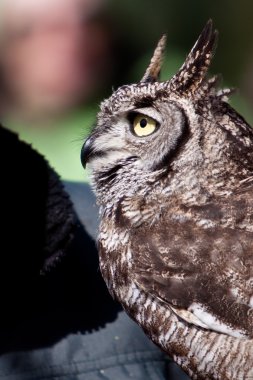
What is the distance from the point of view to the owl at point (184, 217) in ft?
6.98

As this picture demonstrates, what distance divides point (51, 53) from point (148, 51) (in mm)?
1170

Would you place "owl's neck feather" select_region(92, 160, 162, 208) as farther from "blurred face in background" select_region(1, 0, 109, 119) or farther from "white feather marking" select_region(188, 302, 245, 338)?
"blurred face in background" select_region(1, 0, 109, 119)

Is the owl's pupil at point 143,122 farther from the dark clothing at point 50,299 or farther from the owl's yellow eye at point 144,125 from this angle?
the dark clothing at point 50,299

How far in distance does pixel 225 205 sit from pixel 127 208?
0.26 meters

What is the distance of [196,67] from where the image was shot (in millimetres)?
2270

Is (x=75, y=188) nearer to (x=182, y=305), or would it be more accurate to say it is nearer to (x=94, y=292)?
(x=94, y=292)

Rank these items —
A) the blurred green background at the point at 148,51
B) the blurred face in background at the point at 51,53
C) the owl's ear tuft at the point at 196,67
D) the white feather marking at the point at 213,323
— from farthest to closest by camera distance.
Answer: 1. the blurred green background at the point at 148,51
2. the blurred face in background at the point at 51,53
3. the owl's ear tuft at the point at 196,67
4. the white feather marking at the point at 213,323

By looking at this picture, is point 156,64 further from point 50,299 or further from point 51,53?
point 51,53

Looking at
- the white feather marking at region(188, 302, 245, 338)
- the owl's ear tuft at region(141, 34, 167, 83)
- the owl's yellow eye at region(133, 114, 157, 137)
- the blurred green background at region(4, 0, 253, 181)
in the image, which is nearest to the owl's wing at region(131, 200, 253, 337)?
the white feather marking at region(188, 302, 245, 338)

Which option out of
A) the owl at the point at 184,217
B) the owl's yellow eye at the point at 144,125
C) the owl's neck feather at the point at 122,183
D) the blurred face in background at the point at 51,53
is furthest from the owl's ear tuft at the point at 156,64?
the blurred face in background at the point at 51,53

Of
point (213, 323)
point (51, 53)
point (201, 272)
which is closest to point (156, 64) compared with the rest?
point (201, 272)

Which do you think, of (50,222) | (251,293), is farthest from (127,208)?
(251,293)

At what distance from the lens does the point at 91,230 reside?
2725 mm

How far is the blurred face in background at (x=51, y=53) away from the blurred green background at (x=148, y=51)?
10 centimetres
